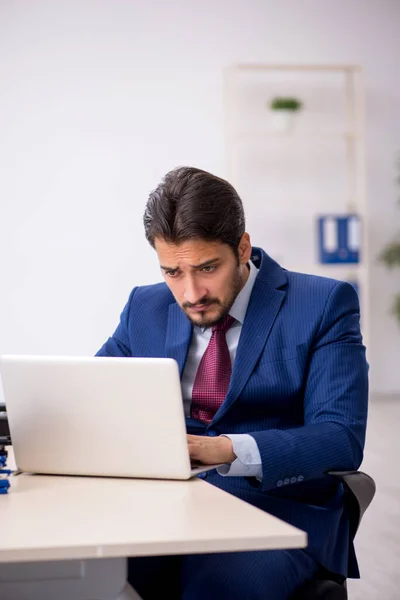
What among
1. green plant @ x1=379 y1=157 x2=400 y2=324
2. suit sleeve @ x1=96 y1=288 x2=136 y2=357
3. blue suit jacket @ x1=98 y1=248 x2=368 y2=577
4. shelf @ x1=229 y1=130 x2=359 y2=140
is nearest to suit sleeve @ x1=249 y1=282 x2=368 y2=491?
blue suit jacket @ x1=98 y1=248 x2=368 y2=577

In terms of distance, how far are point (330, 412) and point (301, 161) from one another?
A: 5.25m

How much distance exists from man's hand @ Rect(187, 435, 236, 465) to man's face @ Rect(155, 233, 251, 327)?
0.39 m

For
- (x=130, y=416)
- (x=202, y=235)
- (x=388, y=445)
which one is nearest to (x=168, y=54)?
(x=388, y=445)

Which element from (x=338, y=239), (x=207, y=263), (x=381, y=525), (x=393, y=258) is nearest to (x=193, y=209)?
(x=207, y=263)

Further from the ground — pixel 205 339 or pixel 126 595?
pixel 205 339

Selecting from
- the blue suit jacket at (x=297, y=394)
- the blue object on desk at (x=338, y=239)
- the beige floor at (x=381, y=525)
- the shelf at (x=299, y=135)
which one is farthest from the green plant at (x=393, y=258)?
the blue suit jacket at (x=297, y=394)

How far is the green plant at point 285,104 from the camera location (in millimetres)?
6531

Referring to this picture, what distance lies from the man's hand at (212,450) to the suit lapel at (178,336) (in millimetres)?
377

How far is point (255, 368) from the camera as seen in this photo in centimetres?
199

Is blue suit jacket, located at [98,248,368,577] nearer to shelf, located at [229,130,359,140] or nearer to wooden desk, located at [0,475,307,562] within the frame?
wooden desk, located at [0,475,307,562]

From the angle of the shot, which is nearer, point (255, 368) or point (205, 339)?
point (255, 368)

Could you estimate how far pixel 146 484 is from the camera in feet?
5.23

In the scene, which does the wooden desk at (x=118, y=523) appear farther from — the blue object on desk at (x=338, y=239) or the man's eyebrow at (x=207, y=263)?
the blue object on desk at (x=338, y=239)

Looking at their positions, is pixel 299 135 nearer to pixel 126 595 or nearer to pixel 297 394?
pixel 297 394
